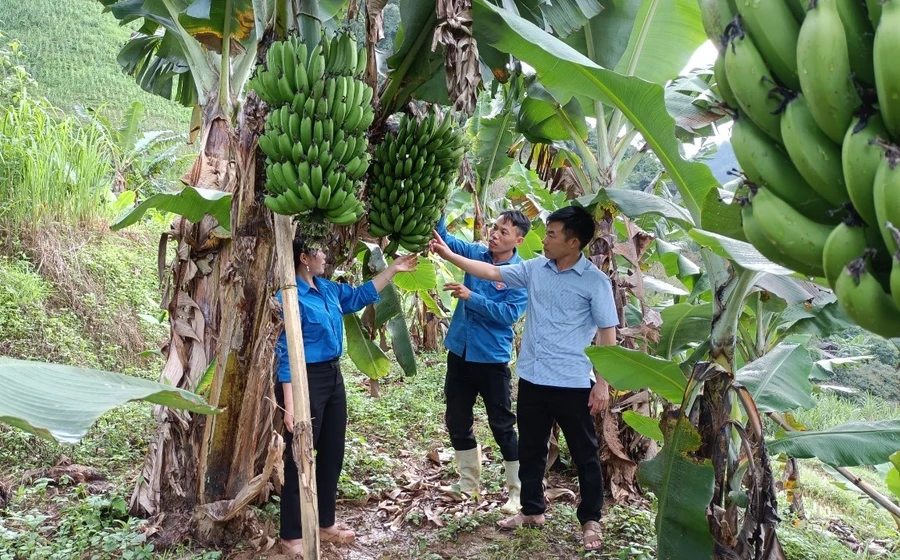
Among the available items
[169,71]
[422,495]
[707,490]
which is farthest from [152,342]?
[707,490]

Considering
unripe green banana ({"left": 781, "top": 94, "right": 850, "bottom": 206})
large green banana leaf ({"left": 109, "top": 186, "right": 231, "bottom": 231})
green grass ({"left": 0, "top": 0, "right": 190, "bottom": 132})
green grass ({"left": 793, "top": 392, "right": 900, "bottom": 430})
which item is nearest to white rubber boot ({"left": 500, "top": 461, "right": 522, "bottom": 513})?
large green banana leaf ({"left": 109, "top": 186, "right": 231, "bottom": 231})

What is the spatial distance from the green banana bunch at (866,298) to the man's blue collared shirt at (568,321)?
81.1 inches

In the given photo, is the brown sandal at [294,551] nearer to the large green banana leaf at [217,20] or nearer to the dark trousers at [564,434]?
the dark trousers at [564,434]

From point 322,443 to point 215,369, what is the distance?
2.21ft

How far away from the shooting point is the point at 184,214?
104 inches

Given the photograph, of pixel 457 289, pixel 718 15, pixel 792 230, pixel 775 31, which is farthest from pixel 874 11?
A: pixel 457 289

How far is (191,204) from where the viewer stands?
2.58 meters

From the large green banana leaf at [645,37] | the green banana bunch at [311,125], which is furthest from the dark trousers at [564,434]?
the large green banana leaf at [645,37]

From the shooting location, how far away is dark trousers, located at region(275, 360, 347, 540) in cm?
290

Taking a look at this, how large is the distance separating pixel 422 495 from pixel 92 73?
47.3 ft

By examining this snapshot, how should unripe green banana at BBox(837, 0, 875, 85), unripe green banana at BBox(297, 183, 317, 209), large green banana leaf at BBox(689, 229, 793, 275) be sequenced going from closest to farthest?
unripe green banana at BBox(837, 0, 875, 85) < large green banana leaf at BBox(689, 229, 793, 275) < unripe green banana at BBox(297, 183, 317, 209)

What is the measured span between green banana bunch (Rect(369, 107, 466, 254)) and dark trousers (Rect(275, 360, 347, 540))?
841 mm

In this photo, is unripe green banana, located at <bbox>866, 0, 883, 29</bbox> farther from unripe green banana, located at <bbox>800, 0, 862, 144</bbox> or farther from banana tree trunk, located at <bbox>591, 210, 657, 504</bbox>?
banana tree trunk, located at <bbox>591, 210, 657, 504</bbox>

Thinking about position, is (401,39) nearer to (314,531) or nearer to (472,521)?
(314,531)
